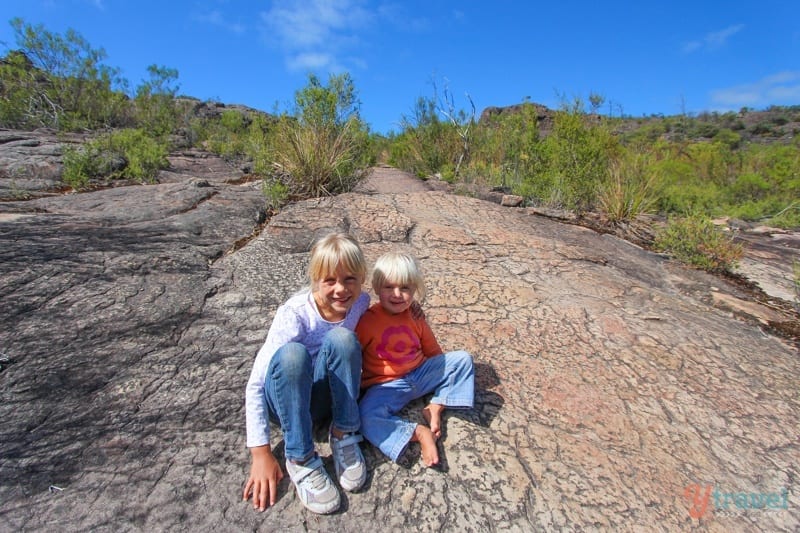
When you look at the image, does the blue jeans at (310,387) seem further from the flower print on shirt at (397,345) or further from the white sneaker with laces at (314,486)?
the flower print on shirt at (397,345)

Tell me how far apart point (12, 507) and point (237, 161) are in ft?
31.8

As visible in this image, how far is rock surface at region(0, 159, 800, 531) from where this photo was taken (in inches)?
52.4

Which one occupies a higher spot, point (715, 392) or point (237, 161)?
point (237, 161)

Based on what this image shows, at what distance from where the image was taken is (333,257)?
60.3 inches

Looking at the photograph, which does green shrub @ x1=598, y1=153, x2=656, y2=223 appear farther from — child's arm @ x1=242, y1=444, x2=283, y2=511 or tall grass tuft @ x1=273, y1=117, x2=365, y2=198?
child's arm @ x1=242, y1=444, x2=283, y2=511

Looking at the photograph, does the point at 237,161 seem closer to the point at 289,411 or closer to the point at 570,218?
the point at 570,218

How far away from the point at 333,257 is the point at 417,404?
0.73 metres

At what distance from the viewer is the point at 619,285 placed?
3051 mm

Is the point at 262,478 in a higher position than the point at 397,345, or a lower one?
lower

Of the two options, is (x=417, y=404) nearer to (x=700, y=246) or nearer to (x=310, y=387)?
(x=310, y=387)

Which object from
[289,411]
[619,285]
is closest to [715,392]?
[619,285]

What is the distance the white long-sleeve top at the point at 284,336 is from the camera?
1.41 metres

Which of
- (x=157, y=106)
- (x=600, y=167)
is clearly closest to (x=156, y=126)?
(x=157, y=106)

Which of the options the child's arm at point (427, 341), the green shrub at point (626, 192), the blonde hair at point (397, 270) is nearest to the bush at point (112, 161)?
the blonde hair at point (397, 270)
